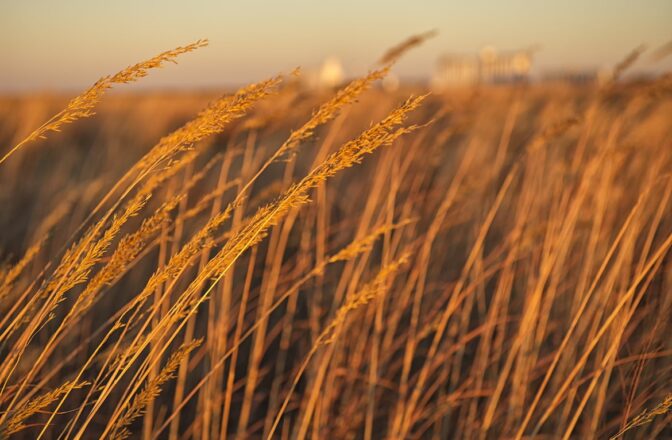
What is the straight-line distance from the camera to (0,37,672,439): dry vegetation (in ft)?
2.95

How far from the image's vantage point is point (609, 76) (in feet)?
6.04

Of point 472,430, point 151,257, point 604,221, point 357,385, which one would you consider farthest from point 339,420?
point 151,257

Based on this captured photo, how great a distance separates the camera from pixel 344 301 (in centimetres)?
197

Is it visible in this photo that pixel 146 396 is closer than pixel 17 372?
Yes

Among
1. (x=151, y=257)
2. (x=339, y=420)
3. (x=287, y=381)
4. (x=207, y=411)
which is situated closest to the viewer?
(x=207, y=411)

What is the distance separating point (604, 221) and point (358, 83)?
67.6 inches

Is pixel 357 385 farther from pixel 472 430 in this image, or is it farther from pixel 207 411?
pixel 207 411

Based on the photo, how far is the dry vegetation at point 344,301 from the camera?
0.90 m

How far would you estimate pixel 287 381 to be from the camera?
219 cm

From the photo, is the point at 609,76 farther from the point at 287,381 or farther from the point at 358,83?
the point at 287,381

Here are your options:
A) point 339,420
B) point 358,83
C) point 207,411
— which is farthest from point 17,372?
point 358,83

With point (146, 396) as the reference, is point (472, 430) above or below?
below

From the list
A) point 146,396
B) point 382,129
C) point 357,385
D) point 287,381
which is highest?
point 382,129

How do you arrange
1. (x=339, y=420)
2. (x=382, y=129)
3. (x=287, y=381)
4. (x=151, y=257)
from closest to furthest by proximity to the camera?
(x=382, y=129)
(x=339, y=420)
(x=287, y=381)
(x=151, y=257)
